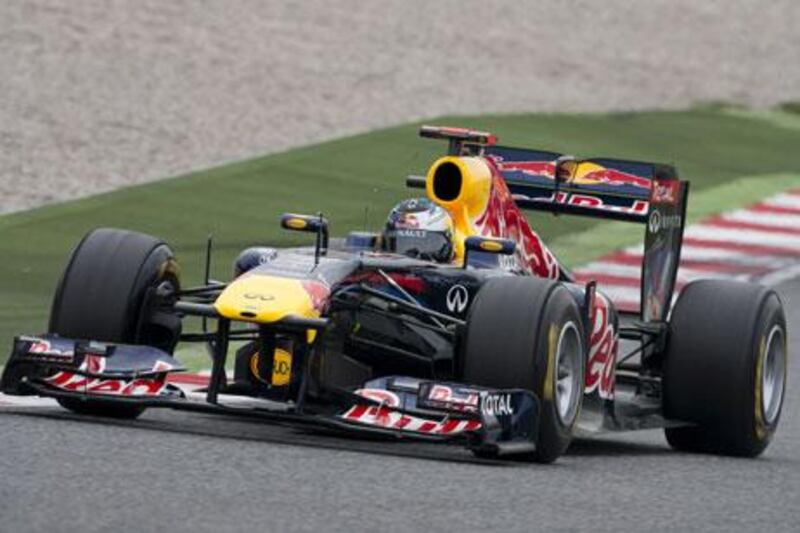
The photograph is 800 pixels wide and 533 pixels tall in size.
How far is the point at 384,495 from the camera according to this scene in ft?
27.7

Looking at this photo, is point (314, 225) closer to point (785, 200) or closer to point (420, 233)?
point (420, 233)

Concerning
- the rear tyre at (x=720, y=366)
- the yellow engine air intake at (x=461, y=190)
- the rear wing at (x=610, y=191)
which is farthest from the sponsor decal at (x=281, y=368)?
the rear tyre at (x=720, y=366)

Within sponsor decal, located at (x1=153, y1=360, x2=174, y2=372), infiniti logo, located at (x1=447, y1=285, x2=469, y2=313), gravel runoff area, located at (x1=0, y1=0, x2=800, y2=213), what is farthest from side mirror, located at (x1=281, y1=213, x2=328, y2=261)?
gravel runoff area, located at (x1=0, y1=0, x2=800, y2=213)

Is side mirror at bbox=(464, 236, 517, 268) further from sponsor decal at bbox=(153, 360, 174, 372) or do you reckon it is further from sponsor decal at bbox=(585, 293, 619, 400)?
sponsor decal at bbox=(153, 360, 174, 372)

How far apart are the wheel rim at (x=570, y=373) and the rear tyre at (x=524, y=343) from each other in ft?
0.53

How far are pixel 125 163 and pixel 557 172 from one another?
974 cm

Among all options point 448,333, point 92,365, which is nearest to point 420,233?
point 448,333

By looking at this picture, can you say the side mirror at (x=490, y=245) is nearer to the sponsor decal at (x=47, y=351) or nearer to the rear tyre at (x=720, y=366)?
the rear tyre at (x=720, y=366)

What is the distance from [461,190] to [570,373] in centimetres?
128

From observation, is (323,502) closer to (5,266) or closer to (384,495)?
(384,495)

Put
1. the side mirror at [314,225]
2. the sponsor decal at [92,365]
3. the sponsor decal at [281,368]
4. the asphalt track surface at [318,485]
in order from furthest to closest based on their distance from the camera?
the side mirror at [314,225] → the sponsor decal at [92,365] → the sponsor decal at [281,368] → the asphalt track surface at [318,485]

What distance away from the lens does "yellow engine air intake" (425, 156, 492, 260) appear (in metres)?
11.0

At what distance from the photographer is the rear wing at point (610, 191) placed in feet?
38.0

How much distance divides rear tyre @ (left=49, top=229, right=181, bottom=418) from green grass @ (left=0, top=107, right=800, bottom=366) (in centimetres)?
309
